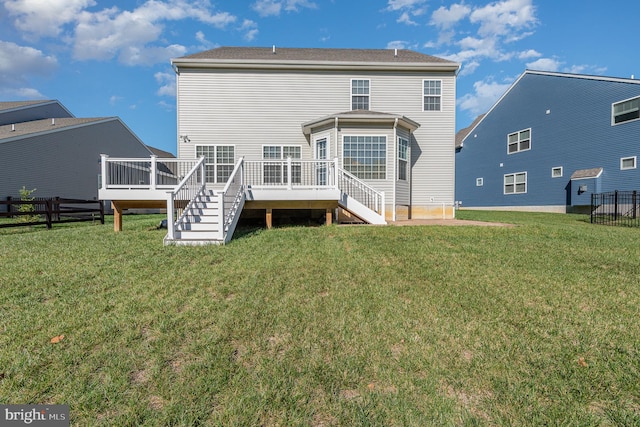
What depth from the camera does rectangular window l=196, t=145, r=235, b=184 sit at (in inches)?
480

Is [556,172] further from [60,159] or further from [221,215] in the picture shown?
[60,159]

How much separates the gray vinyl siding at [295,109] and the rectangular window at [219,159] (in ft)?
0.78

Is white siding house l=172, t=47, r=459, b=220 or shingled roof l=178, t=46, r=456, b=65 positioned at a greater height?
shingled roof l=178, t=46, r=456, b=65

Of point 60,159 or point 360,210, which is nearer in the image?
point 360,210

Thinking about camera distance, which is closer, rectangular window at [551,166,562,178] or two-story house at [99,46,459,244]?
two-story house at [99,46,459,244]

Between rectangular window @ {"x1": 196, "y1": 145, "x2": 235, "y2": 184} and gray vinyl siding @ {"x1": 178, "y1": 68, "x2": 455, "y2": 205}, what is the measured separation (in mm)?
238

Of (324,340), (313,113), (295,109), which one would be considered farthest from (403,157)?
(324,340)

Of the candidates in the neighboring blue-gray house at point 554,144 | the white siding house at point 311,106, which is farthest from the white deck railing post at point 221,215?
the neighboring blue-gray house at point 554,144

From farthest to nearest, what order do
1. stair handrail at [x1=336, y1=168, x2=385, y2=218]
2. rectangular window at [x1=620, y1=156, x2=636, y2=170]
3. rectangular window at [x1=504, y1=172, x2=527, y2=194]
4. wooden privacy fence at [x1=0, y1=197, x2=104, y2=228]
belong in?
1. rectangular window at [x1=504, y1=172, x2=527, y2=194]
2. rectangular window at [x1=620, y1=156, x2=636, y2=170]
3. wooden privacy fence at [x1=0, y1=197, x2=104, y2=228]
4. stair handrail at [x1=336, y1=168, x2=385, y2=218]

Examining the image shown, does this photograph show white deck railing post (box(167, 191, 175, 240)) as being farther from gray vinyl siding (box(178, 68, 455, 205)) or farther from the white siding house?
gray vinyl siding (box(178, 68, 455, 205))

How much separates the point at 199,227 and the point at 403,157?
8.05m

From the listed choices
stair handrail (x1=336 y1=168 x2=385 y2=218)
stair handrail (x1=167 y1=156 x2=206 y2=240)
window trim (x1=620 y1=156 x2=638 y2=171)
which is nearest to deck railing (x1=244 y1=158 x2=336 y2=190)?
stair handrail (x1=336 y1=168 x2=385 y2=218)

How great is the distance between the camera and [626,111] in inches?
626

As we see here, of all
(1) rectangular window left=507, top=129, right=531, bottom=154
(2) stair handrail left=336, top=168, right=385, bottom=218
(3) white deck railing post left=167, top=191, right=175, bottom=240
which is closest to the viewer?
(3) white deck railing post left=167, top=191, right=175, bottom=240
